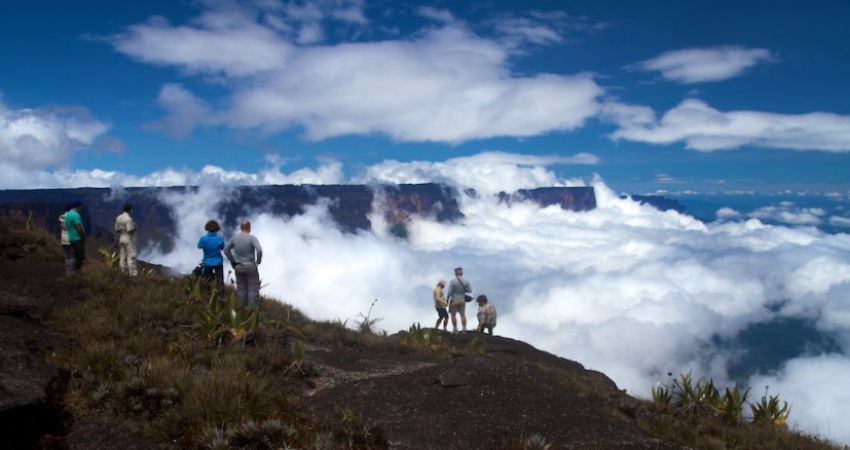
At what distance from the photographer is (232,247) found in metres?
11.1

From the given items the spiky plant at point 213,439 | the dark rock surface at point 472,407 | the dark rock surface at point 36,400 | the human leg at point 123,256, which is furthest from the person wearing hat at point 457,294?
the spiky plant at point 213,439

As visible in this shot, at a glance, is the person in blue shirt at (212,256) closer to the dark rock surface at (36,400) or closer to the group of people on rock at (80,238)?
the group of people on rock at (80,238)

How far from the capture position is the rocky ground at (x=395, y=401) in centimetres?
479

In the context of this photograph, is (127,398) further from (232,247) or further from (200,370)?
(232,247)

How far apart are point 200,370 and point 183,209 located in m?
176

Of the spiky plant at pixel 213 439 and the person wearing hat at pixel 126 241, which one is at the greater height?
the person wearing hat at pixel 126 241

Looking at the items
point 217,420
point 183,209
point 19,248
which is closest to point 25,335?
point 217,420

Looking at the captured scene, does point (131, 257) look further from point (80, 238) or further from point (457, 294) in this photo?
point (457, 294)

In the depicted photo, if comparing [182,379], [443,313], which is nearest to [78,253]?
[182,379]

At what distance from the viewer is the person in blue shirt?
11547 millimetres

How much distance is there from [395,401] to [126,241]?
870 cm

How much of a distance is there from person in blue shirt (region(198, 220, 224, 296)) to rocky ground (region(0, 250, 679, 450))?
2.72 meters

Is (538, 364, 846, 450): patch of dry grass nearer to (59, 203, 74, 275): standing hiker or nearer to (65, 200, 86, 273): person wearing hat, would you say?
(65, 200, 86, 273): person wearing hat

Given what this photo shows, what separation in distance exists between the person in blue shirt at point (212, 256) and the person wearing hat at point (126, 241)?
6.70 ft
